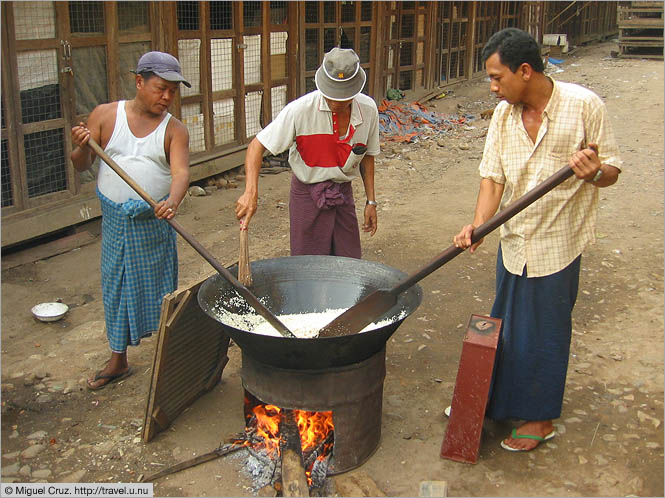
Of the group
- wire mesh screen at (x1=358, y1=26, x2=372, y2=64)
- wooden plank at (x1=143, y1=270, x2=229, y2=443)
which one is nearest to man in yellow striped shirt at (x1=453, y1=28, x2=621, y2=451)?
wooden plank at (x1=143, y1=270, x2=229, y2=443)

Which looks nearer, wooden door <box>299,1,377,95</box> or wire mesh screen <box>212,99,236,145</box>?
wire mesh screen <box>212,99,236,145</box>

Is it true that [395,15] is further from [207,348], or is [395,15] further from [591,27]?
[591,27]

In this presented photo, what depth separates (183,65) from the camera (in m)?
7.34

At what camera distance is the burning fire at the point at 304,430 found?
11.0 ft

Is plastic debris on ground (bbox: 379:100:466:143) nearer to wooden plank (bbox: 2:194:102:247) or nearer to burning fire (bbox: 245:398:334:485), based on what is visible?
wooden plank (bbox: 2:194:102:247)

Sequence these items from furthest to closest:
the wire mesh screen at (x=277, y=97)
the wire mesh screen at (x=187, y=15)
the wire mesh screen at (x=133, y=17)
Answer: the wire mesh screen at (x=277, y=97) < the wire mesh screen at (x=187, y=15) < the wire mesh screen at (x=133, y=17)

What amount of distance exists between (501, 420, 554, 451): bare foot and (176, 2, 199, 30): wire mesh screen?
17.8ft

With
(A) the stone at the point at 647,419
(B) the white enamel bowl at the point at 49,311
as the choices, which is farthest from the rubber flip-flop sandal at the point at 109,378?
(A) the stone at the point at 647,419

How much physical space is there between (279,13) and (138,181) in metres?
5.53

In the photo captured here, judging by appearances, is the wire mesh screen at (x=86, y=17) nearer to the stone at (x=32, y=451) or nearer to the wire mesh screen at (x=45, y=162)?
the wire mesh screen at (x=45, y=162)

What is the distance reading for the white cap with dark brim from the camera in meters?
3.56

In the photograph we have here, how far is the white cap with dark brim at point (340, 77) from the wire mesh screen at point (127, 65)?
347cm

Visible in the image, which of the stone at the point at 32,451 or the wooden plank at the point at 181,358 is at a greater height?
the wooden plank at the point at 181,358

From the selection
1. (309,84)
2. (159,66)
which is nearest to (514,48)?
(159,66)
